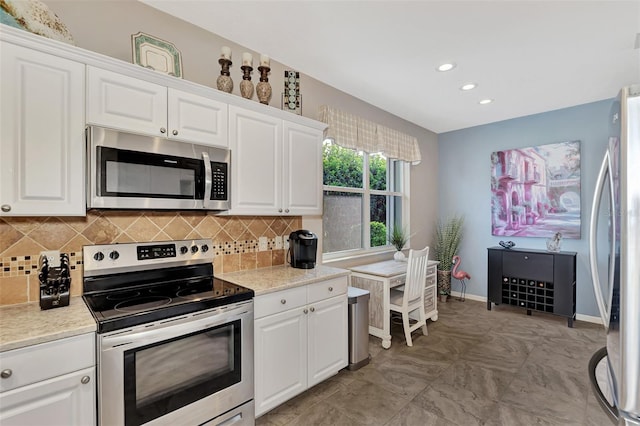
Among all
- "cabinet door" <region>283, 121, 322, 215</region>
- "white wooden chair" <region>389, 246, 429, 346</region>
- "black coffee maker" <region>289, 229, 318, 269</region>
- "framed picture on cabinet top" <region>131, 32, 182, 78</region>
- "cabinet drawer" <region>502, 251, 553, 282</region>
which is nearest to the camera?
"framed picture on cabinet top" <region>131, 32, 182, 78</region>

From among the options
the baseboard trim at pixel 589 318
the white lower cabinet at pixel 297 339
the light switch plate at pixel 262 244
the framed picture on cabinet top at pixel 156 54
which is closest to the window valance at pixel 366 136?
the light switch plate at pixel 262 244

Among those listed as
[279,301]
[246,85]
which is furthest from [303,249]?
[246,85]

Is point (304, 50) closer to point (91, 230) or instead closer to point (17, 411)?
point (91, 230)

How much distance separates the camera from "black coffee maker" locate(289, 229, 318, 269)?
262 centimetres

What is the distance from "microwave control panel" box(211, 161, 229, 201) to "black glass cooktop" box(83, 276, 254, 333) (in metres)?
0.59

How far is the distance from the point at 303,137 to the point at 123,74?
133 cm

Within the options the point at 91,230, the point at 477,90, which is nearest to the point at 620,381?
the point at 91,230

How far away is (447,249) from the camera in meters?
4.95

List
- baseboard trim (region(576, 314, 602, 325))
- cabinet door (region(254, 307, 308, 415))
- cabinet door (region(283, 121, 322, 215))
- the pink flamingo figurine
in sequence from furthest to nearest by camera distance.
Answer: the pink flamingo figurine, baseboard trim (region(576, 314, 602, 325)), cabinet door (region(283, 121, 322, 215)), cabinet door (region(254, 307, 308, 415))

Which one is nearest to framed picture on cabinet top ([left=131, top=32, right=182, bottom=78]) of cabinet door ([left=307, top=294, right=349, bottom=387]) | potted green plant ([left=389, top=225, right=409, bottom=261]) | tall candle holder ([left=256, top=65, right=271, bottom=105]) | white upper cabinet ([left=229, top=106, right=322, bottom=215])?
white upper cabinet ([left=229, top=106, right=322, bottom=215])

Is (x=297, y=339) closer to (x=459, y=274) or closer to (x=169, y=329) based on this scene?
(x=169, y=329)

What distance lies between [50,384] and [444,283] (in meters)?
4.71

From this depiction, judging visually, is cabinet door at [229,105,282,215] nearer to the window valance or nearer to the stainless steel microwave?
the stainless steel microwave

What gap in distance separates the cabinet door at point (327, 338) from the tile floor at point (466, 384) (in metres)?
0.17
